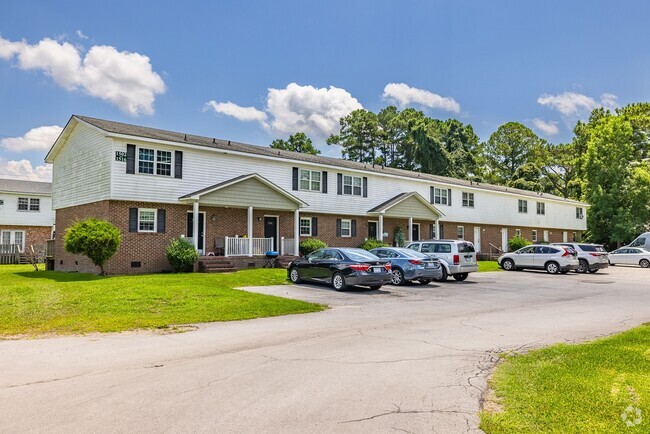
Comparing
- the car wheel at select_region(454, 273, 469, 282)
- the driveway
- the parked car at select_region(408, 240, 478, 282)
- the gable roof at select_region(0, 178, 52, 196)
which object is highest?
the gable roof at select_region(0, 178, 52, 196)

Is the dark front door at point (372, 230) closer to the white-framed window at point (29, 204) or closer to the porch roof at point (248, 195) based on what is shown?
the porch roof at point (248, 195)

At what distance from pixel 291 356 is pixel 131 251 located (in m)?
15.7

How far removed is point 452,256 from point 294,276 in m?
7.11

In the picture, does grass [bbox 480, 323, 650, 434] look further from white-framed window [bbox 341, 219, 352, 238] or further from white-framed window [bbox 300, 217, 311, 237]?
white-framed window [bbox 341, 219, 352, 238]

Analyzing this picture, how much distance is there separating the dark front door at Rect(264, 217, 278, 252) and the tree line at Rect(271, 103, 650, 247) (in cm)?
3564

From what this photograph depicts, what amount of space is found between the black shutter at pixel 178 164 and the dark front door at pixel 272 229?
5432 mm

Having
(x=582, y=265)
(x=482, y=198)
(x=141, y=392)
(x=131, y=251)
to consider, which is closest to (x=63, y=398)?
(x=141, y=392)

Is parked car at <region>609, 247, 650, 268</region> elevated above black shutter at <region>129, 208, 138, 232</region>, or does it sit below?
below

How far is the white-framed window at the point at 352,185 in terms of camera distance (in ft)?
100.0

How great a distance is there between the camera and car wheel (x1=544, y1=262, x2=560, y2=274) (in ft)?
85.9

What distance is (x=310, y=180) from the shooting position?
2862 centimetres

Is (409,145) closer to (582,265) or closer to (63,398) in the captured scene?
(582,265)

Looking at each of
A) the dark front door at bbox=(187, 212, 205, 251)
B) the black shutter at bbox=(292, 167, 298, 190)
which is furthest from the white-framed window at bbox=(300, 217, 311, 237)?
the dark front door at bbox=(187, 212, 205, 251)

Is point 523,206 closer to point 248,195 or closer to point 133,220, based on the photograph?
point 248,195
